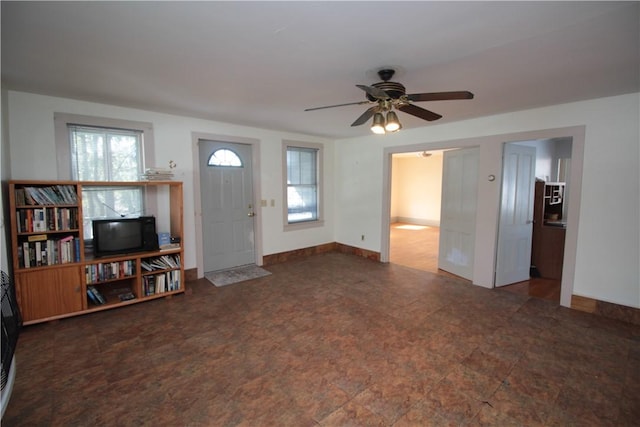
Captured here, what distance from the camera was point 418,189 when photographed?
10320 millimetres

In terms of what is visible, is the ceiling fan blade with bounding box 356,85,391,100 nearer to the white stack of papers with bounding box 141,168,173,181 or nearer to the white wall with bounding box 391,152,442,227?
the white stack of papers with bounding box 141,168,173,181

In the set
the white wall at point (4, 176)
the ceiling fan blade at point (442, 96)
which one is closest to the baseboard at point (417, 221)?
the ceiling fan blade at point (442, 96)

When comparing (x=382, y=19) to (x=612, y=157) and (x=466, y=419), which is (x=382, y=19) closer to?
(x=466, y=419)

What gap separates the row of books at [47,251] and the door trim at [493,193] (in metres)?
4.50

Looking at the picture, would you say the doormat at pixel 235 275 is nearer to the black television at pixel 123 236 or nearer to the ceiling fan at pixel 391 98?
the black television at pixel 123 236

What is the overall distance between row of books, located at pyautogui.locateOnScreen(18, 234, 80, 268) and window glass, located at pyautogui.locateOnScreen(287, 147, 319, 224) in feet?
10.8

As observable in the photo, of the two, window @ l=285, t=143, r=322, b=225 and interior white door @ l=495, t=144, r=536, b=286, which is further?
window @ l=285, t=143, r=322, b=225

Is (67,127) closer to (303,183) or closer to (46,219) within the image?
(46,219)

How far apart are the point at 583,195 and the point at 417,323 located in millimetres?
2404

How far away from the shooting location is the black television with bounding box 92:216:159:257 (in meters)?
3.33

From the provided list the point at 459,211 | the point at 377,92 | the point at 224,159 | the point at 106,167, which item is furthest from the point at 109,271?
the point at 459,211

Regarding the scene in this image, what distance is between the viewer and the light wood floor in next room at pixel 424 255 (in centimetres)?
413

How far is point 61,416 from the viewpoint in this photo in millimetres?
1894

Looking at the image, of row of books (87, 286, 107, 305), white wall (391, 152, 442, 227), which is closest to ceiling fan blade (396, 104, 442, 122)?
row of books (87, 286, 107, 305)
